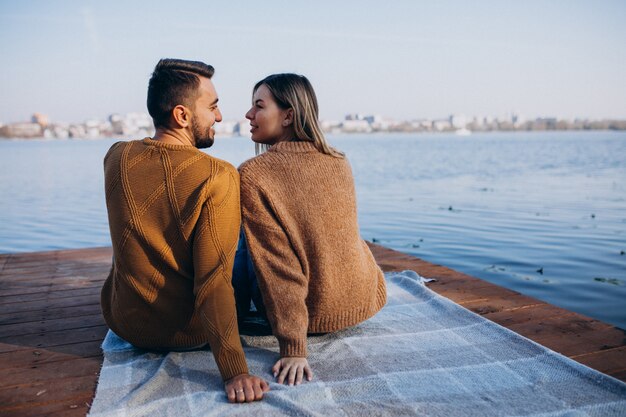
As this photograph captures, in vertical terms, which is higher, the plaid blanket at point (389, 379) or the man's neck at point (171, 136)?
the man's neck at point (171, 136)

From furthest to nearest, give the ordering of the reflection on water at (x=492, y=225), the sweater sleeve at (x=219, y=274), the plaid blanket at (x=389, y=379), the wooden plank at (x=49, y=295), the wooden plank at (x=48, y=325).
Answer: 1. the reflection on water at (x=492, y=225)
2. the wooden plank at (x=49, y=295)
3. the wooden plank at (x=48, y=325)
4. the sweater sleeve at (x=219, y=274)
5. the plaid blanket at (x=389, y=379)

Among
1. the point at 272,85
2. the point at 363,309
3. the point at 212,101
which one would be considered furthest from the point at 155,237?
the point at 363,309

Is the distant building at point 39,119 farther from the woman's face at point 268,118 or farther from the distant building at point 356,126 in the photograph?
the woman's face at point 268,118

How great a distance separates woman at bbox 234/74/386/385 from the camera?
6.86 ft

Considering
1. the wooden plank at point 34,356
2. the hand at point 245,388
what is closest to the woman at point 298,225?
Answer: the hand at point 245,388

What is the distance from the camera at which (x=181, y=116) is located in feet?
6.68

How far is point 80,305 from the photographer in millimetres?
3178

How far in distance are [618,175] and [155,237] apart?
17.4m

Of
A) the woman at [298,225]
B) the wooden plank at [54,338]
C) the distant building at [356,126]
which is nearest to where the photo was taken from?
the woman at [298,225]

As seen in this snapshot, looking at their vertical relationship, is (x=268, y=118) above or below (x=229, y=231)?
above

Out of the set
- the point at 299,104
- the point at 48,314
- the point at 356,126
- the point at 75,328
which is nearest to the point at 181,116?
the point at 299,104

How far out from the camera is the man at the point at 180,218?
1894 mm

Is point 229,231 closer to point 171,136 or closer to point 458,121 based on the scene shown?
point 171,136

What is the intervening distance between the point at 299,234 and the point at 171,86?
2.71 feet
